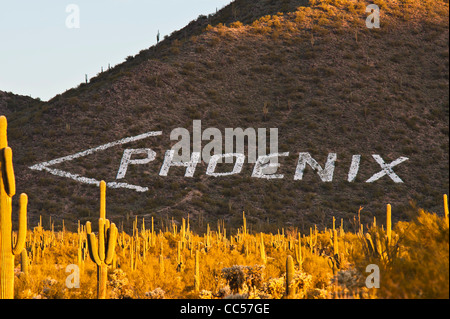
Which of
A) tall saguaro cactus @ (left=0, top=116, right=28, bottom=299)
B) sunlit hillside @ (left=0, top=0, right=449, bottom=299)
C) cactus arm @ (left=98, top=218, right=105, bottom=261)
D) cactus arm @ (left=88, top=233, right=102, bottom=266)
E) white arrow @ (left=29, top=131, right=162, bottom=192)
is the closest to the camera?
tall saguaro cactus @ (left=0, top=116, right=28, bottom=299)

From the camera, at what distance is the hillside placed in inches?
1050

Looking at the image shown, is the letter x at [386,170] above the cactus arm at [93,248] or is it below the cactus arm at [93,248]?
above

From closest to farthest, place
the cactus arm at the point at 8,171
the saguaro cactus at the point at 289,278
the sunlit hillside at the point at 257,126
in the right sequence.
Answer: the cactus arm at the point at 8,171 → the saguaro cactus at the point at 289,278 → the sunlit hillside at the point at 257,126

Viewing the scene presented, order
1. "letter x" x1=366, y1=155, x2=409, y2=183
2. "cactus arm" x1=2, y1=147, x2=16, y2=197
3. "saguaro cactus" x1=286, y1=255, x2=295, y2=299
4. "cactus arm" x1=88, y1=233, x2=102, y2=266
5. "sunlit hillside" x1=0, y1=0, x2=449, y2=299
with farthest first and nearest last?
"letter x" x1=366, y1=155, x2=409, y2=183
"sunlit hillside" x1=0, y1=0, x2=449, y2=299
"saguaro cactus" x1=286, y1=255, x2=295, y2=299
"cactus arm" x1=88, y1=233, x2=102, y2=266
"cactus arm" x1=2, y1=147, x2=16, y2=197

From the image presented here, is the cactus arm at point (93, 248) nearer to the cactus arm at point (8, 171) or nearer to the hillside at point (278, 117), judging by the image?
the cactus arm at point (8, 171)

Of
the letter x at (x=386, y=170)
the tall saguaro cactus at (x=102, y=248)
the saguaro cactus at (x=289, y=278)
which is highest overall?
the letter x at (x=386, y=170)

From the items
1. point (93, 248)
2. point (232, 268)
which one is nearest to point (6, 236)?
point (93, 248)

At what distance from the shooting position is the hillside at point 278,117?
26.7 meters

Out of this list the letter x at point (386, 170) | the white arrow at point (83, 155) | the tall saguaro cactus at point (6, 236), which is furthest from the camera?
the letter x at point (386, 170)

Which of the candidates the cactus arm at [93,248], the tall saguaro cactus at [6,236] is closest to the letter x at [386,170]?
the cactus arm at [93,248]

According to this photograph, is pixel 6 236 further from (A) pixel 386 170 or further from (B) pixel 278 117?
(B) pixel 278 117

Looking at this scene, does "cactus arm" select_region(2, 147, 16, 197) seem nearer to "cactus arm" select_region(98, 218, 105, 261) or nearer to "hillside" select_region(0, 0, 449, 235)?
"cactus arm" select_region(98, 218, 105, 261)

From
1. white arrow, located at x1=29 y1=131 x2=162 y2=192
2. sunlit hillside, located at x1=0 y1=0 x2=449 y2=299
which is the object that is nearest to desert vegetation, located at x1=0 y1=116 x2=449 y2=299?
sunlit hillside, located at x1=0 y1=0 x2=449 y2=299

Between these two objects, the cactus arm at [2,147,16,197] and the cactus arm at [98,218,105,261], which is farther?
the cactus arm at [98,218,105,261]
